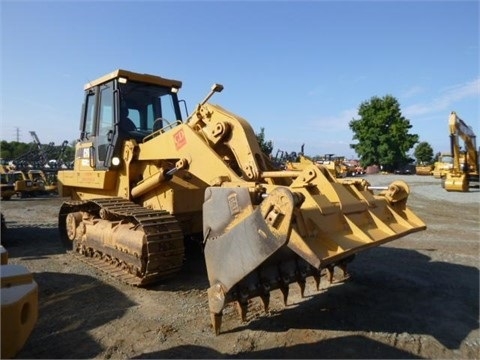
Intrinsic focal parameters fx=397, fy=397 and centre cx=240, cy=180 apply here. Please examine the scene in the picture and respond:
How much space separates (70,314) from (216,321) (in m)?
1.82

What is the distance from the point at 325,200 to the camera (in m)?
3.99

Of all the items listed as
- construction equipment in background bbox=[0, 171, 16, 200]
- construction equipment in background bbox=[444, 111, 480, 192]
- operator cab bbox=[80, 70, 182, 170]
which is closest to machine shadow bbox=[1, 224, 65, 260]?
operator cab bbox=[80, 70, 182, 170]

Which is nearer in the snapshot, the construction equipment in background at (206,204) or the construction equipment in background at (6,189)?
the construction equipment in background at (206,204)

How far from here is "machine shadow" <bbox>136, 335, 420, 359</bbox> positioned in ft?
11.5

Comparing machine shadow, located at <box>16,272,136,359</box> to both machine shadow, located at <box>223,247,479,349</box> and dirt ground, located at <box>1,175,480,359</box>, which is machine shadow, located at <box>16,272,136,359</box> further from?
machine shadow, located at <box>223,247,479,349</box>

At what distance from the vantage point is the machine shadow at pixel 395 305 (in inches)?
162


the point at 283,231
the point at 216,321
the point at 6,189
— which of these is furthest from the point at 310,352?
the point at 6,189

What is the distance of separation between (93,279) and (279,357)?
3452 millimetres

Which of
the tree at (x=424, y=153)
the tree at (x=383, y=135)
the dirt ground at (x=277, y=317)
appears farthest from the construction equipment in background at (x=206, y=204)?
the tree at (x=424, y=153)

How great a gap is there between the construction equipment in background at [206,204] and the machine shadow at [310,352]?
0.39 m

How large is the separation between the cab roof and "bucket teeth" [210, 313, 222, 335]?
4500mm

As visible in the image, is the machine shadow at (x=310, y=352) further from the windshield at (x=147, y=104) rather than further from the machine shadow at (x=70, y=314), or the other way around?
the windshield at (x=147, y=104)

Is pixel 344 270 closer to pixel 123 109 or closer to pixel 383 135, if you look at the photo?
pixel 123 109

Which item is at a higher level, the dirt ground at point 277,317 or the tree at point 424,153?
the tree at point 424,153
